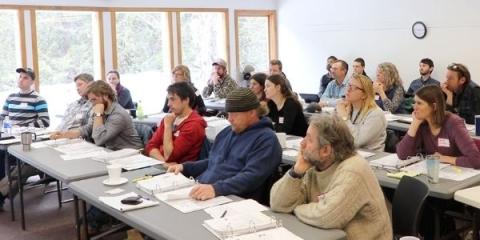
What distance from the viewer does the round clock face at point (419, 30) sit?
802 centimetres

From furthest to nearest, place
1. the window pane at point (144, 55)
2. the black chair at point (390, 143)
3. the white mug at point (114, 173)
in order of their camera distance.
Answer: the window pane at point (144, 55), the black chair at point (390, 143), the white mug at point (114, 173)

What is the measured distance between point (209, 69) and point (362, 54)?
270 centimetres

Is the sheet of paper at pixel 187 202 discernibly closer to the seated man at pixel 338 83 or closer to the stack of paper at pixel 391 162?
the stack of paper at pixel 391 162

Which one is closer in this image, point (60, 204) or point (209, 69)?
point (60, 204)

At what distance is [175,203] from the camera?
2.58 m

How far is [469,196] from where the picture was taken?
2.65 metres

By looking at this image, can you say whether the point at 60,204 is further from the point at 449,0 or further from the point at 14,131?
the point at 449,0

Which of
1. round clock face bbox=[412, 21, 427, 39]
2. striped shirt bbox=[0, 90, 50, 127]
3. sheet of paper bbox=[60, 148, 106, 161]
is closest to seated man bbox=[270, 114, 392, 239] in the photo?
sheet of paper bbox=[60, 148, 106, 161]

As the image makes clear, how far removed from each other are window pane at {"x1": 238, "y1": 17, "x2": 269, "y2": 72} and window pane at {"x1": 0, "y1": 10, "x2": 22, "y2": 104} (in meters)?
4.00

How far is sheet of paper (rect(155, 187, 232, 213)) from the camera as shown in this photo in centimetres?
249

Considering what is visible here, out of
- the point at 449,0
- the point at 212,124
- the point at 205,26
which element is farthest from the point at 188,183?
the point at 205,26

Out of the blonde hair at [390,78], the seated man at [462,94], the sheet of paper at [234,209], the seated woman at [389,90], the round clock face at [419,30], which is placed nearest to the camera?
the sheet of paper at [234,209]

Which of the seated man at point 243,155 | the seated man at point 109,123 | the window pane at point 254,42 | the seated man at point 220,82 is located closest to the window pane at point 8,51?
the seated man at point 220,82

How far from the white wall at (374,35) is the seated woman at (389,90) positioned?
5.69ft
